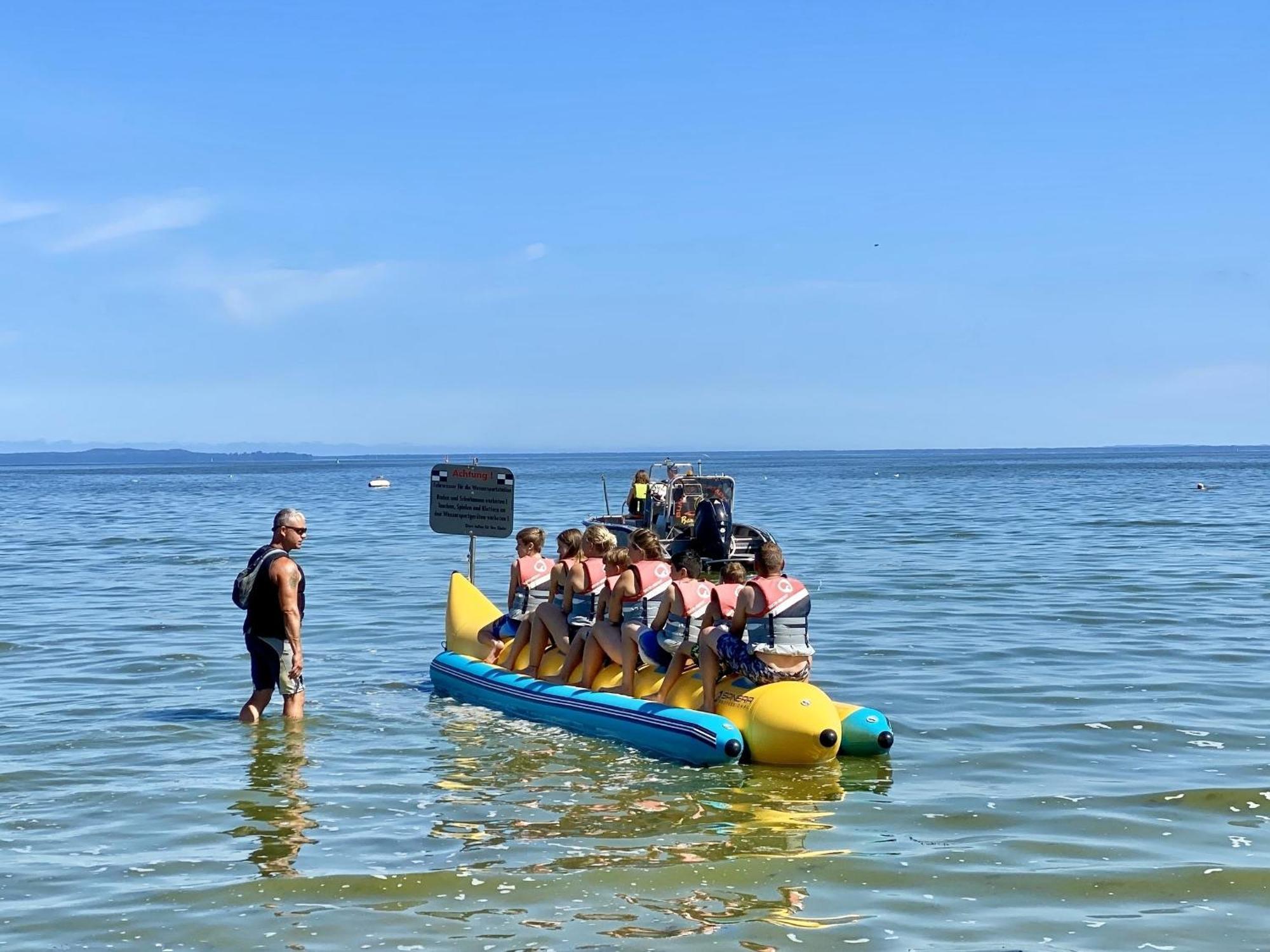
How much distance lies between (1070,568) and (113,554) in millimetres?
18363

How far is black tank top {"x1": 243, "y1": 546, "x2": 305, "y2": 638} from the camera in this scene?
9.87 meters

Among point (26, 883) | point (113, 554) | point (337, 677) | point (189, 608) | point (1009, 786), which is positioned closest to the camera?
point (26, 883)

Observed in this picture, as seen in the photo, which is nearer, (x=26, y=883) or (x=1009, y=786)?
(x=26, y=883)

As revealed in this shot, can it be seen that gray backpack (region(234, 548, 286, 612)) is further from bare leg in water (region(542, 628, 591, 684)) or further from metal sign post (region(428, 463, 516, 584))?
metal sign post (region(428, 463, 516, 584))

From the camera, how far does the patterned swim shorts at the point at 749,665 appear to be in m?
9.33

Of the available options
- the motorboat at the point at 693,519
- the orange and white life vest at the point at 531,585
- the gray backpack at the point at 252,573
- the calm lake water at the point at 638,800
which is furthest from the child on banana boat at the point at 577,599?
the motorboat at the point at 693,519

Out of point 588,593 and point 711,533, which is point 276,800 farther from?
point 711,533

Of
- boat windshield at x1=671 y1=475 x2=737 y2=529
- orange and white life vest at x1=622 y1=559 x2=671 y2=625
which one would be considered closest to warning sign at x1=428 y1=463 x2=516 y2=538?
orange and white life vest at x1=622 y1=559 x2=671 y2=625

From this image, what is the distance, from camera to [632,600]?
10273 millimetres

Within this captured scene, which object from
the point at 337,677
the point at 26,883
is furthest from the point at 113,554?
the point at 26,883

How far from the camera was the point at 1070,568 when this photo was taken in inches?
910

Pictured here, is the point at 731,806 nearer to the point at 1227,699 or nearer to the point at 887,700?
the point at 887,700

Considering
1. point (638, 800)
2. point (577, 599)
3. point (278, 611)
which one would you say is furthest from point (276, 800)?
point (577, 599)

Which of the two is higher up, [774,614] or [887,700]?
[774,614]
